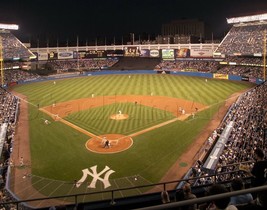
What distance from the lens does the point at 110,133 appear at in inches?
1271

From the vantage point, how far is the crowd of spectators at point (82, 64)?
94500mm

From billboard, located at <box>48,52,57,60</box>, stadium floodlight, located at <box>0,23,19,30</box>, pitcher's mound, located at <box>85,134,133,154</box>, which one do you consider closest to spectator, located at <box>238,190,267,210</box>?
pitcher's mound, located at <box>85,134,133,154</box>

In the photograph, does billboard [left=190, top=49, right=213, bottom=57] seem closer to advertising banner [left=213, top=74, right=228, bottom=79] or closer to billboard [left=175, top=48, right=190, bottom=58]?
billboard [left=175, top=48, right=190, bottom=58]

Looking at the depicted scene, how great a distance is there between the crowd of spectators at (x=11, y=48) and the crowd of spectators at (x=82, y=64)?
9186 millimetres

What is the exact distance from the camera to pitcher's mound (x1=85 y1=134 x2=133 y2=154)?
27594 millimetres

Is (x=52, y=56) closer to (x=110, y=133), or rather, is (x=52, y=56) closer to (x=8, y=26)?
(x=8, y=26)

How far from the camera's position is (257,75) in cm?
6275

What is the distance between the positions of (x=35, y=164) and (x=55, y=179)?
3703 millimetres

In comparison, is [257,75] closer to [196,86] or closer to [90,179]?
[196,86]

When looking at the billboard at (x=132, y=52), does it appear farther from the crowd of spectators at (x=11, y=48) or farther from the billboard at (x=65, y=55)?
the crowd of spectators at (x=11, y=48)

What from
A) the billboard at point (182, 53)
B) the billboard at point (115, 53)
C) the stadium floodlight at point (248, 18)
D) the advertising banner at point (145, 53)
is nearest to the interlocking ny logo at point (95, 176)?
the stadium floodlight at point (248, 18)

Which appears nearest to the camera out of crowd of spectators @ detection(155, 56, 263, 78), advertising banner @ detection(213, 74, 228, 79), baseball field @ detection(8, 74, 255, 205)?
baseball field @ detection(8, 74, 255, 205)

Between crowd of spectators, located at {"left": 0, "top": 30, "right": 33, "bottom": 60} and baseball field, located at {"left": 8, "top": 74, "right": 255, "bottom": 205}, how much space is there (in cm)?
2788

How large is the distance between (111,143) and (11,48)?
6758cm
